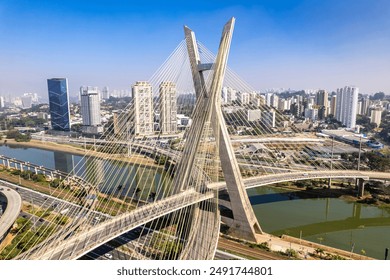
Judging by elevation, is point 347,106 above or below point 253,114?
above

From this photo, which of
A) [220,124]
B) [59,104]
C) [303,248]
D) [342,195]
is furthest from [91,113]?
[303,248]

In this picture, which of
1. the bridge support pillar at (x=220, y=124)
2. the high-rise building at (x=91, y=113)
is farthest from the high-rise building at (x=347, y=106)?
the high-rise building at (x=91, y=113)

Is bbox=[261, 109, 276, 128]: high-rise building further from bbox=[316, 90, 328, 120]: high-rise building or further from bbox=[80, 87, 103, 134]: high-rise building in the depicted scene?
bbox=[80, 87, 103, 134]: high-rise building

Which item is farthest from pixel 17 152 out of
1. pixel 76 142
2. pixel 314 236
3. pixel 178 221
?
pixel 314 236

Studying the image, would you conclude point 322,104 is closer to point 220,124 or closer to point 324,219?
point 324,219

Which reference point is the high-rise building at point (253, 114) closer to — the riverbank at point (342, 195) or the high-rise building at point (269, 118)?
the high-rise building at point (269, 118)
